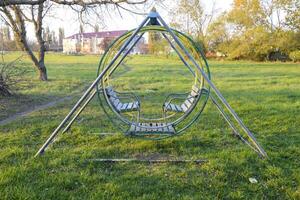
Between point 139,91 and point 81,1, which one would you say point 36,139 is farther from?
point 139,91

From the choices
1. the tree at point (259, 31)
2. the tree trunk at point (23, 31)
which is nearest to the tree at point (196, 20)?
the tree at point (259, 31)

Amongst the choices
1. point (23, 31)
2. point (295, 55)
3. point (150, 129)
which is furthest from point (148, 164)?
point (295, 55)

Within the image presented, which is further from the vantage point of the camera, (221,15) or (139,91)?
(221,15)

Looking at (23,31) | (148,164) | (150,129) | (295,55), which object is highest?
(23,31)

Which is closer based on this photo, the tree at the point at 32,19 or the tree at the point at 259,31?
the tree at the point at 32,19

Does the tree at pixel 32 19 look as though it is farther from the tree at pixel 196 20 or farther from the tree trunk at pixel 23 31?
the tree at pixel 196 20

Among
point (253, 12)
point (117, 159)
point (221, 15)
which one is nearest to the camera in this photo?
point (117, 159)

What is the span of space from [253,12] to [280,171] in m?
34.3

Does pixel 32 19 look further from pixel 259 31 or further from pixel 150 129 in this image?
pixel 259 31

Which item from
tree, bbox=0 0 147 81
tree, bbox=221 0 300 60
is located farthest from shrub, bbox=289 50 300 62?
tree, bbox=0 0 147 81

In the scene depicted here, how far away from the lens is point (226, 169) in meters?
3.96

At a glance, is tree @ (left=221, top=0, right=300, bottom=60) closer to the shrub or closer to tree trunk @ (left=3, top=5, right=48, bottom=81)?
the shrub

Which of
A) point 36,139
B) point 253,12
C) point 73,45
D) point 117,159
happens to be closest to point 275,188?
point 117,159

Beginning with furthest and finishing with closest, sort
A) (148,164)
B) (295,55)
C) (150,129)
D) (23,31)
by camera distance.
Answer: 1. (295,55)
2. (23,31)
3. (150,129)
4. (148,164)
